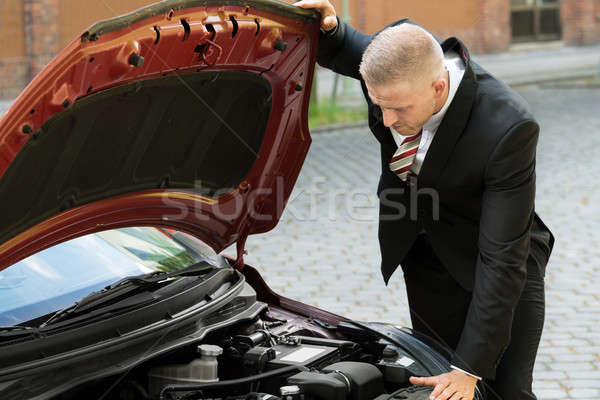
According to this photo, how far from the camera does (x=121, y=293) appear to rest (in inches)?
136

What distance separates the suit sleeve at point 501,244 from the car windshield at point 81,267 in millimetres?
1334

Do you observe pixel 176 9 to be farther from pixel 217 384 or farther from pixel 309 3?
pixel 217 384

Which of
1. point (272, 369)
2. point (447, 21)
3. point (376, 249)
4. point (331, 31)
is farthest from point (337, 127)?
point (447, 21)

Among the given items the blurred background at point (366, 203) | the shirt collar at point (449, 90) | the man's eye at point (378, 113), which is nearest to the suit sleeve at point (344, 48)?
the man's eye at point (378, 113)

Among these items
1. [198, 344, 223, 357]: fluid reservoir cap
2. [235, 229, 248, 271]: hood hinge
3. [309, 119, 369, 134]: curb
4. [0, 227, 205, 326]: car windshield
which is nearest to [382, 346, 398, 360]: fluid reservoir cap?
[198, 344, 223, 357]: fluid reservoir cap

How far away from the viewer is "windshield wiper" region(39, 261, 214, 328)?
3.25m

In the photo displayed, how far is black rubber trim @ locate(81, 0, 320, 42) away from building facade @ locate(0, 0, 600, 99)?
11.7 metres

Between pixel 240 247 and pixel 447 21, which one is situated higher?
pixel 240 247

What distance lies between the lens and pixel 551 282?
7.21 m

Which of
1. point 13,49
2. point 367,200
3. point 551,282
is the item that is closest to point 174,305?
point 551,282

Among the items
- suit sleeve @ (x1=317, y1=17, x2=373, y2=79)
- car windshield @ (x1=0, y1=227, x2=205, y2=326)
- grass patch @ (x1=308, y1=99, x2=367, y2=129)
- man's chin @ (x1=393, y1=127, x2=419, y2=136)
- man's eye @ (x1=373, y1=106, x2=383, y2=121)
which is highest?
suit sleeve @ (x1=317, y1=17, x2=373, y2=79)

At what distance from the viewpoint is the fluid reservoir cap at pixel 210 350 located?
341 centimetres

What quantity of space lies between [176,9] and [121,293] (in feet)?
3.90

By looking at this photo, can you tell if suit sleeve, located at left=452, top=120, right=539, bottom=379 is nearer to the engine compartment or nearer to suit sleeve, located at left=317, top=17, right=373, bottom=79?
the engine compartment
